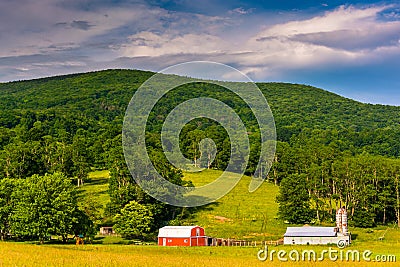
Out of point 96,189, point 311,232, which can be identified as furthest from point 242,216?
point 96,189

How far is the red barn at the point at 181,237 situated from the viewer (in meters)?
62.3

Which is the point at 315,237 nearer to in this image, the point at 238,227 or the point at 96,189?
the point at 238,227

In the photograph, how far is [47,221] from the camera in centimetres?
5841

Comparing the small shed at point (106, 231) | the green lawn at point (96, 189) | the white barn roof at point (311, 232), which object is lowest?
the small shed at point (106, 231)

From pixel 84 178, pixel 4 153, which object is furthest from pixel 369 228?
pixel 4 153

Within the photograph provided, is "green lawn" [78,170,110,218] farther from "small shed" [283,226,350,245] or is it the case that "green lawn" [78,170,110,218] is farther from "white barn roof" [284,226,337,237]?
"small shed" [283,226,350,245]

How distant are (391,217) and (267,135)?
77.9m

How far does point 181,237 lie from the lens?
62.6m

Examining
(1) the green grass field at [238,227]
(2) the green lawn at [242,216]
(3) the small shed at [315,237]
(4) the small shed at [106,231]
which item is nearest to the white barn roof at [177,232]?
(1) the green grass field at [238,227]

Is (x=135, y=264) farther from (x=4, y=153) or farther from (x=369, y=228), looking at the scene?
(x=4, y=153)

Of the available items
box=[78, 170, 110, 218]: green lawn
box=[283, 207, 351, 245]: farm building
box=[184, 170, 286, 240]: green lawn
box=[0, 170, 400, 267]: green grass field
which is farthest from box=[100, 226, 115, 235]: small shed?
A: box=[283, 207, 351, 245]: farm building

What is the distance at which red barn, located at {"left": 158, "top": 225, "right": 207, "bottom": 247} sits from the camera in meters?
62.3


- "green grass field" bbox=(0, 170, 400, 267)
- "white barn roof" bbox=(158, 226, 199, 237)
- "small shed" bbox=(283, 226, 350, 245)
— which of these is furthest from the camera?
"small shed" bbox=(283, 226, 350, 245)

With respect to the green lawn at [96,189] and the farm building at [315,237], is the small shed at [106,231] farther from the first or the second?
the farm building at [315,237]
